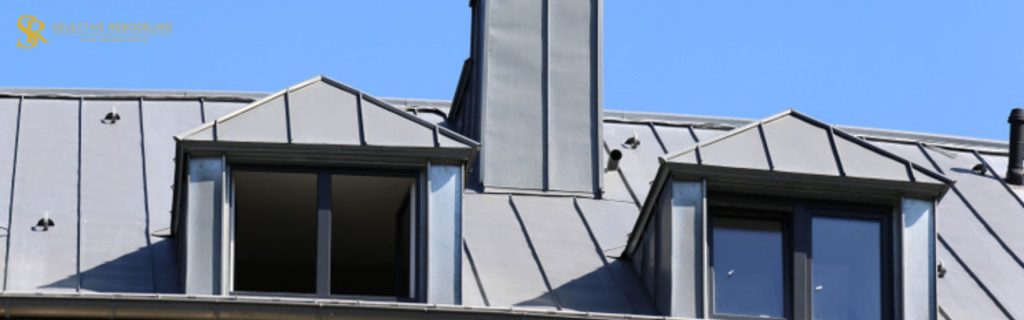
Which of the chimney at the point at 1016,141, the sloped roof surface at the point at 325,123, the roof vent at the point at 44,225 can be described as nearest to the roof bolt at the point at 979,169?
the chimney at the point at 1016,141

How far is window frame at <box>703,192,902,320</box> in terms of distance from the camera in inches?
1008

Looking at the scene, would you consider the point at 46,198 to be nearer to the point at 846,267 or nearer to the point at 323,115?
the point at 323,115

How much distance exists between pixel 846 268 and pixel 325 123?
528 cm

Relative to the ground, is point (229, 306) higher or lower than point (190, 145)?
lower

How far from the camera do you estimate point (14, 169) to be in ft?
92.9

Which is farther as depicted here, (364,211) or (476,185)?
(476,185)

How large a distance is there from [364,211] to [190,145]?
202 centimetres

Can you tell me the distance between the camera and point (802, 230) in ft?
85.0

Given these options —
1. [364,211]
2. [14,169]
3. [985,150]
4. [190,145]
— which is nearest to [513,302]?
[364,211]

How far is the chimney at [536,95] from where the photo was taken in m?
29.2

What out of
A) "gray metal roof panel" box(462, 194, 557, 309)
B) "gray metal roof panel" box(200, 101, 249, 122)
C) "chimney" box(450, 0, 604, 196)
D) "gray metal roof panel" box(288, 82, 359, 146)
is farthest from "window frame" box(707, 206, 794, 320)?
"gray metal roof panel" box(200, 101, 249, 122)

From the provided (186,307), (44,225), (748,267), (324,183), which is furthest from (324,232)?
(748,267)

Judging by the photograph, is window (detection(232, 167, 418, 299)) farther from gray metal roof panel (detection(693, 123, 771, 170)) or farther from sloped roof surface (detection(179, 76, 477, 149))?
gray metal roof panel (detection(693, 123, 771, 170))

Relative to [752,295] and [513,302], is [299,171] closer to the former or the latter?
[513,302]
